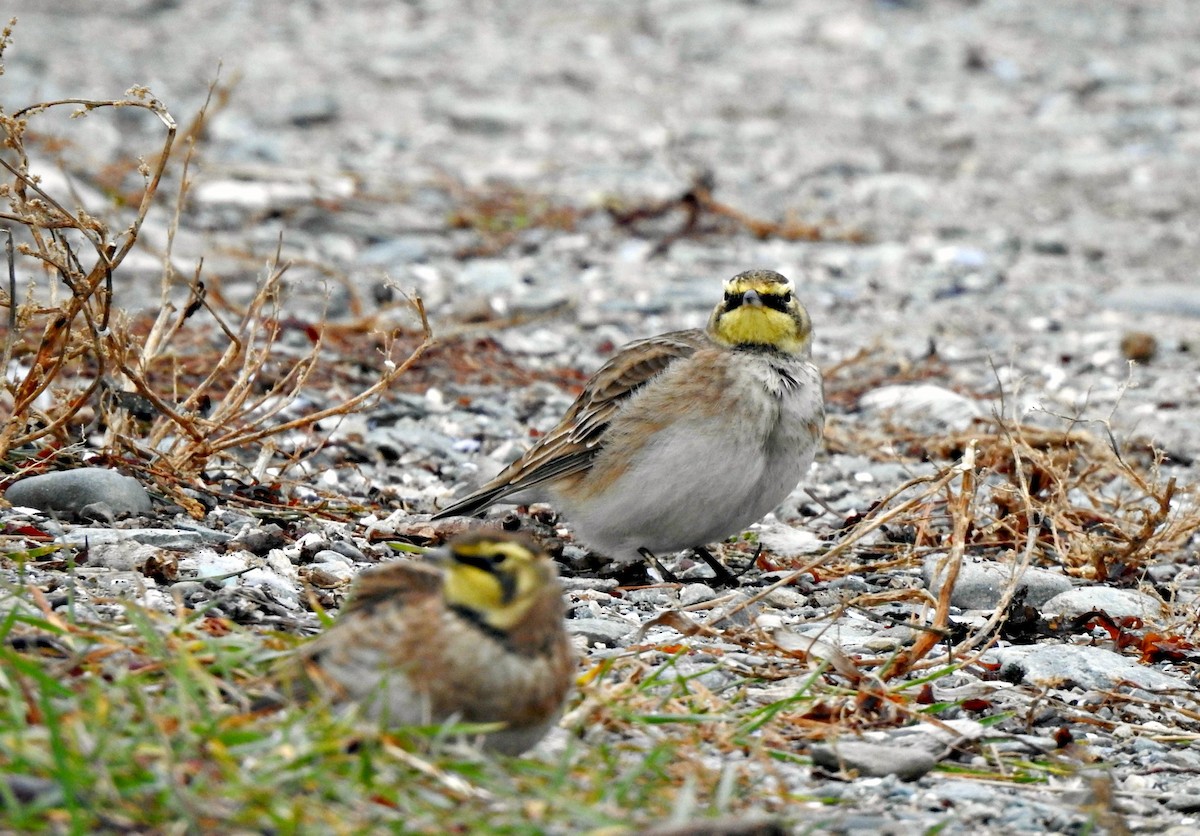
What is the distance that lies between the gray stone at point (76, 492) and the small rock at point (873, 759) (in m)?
2.75

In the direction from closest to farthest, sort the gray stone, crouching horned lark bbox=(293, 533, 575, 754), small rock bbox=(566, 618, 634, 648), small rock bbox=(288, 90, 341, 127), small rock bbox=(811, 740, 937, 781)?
crouching horned lark bbox=(293, 533, 575, 754) → small rock bbox=(811, 740, 937, 781) → small rock bbox=(566, 618, 634, 648) → the gray stone → small rock bbox=(288, 90, 341, 127)

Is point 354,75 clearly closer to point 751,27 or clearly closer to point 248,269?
point 751,27

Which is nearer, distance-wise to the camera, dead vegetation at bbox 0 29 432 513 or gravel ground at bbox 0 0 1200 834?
dead vegetation at bbox 0 29 432 513

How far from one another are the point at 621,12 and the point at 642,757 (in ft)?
58.2

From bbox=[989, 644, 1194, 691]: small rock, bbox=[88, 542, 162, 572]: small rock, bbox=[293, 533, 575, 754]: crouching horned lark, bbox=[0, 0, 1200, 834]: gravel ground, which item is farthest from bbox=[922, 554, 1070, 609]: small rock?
bbox=[293, 533, 575, 754]: crouching horned lark

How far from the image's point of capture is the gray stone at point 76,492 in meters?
5.89

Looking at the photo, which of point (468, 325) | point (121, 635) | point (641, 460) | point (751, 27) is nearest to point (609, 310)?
point (468, 325)

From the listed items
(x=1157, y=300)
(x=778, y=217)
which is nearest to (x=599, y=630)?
(x=1157, y=300)

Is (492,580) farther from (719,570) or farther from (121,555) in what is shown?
(719,570)

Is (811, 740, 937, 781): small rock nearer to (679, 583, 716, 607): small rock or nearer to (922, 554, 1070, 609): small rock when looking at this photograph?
(679, 583, 716, 607): small rock

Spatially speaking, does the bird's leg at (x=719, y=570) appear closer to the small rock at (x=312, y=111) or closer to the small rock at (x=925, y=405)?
the small rock at (x=925, y=405)

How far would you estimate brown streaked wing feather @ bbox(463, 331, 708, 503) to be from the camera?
6621 mm

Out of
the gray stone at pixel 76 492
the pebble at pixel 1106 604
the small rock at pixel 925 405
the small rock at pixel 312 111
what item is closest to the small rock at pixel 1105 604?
the pebble at pixel 1106 604

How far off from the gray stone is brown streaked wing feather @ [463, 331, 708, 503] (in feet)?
4.52
